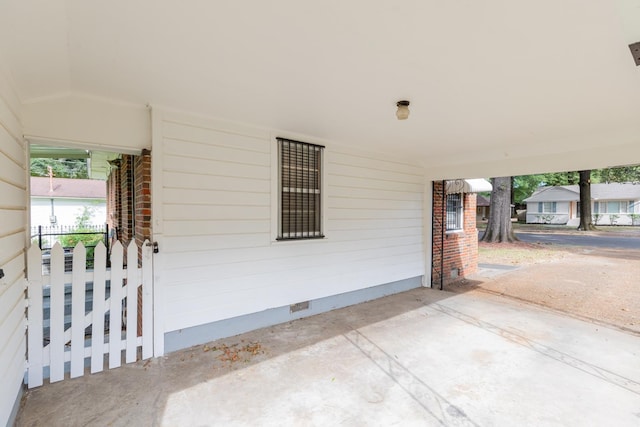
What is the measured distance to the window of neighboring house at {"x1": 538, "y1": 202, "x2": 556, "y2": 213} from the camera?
29.6m

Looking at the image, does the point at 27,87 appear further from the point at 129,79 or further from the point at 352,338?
the point at 352,338

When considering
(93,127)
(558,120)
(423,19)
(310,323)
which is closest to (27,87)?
(93,127)

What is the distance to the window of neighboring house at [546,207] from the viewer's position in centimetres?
2958

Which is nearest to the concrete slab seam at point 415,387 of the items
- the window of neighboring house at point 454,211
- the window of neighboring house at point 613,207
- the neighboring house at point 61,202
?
the window of neighboring house at point 454,211

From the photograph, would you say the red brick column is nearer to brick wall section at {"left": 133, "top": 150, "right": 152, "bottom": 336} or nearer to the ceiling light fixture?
the ceiling light fixture

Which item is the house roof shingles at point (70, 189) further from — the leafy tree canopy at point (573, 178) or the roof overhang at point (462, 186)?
the leafy tree canopy at point (573, 178)

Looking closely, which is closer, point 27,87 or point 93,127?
point 27,87

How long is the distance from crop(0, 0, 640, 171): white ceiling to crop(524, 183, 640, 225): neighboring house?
3129 cm

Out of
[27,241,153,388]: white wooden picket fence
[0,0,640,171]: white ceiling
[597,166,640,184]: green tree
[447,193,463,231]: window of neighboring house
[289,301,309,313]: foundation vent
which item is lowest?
[289,301,309,313]: foundation vent

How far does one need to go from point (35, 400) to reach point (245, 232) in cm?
236

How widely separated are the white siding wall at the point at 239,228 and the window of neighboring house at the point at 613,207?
3294 centimetres

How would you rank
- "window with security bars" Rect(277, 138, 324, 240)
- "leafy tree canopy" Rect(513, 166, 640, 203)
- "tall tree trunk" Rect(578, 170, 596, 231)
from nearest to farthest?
"window with security bars" Rect(277, 138, 324, 240)
"leafy tree canopy" Rect(513, 166, 640, 203)
"tall tree trunk" Rect(578, 170, 596, 231)

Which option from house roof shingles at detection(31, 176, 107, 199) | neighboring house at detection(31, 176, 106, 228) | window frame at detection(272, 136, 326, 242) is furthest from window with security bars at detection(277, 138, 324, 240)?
neighboring house at detection(31, 176, 106, 228)

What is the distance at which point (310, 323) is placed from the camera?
4.30m
